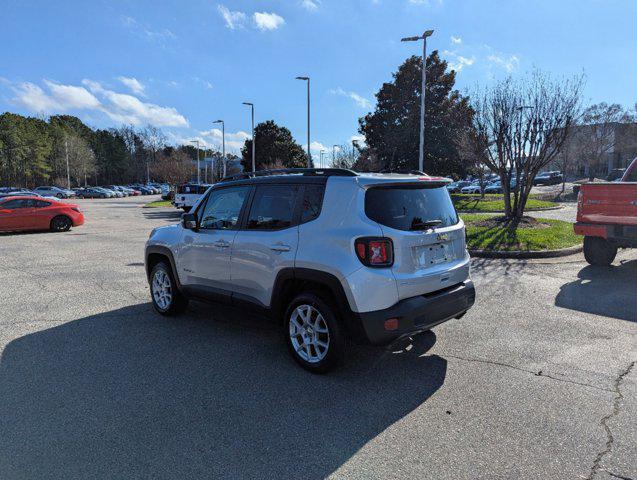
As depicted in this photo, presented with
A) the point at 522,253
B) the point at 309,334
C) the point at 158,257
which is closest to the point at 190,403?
the point at 309,334

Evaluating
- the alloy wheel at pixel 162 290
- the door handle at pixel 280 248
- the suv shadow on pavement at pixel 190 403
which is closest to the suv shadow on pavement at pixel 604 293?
the suv shadow on pavement at pixel 190 403

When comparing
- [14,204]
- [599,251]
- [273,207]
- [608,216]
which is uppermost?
[273,207]

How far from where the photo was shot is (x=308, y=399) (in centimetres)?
354

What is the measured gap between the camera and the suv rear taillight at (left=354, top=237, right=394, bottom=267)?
3574mm

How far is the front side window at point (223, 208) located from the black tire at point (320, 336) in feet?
4.21

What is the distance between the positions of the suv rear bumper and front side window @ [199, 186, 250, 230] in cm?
195

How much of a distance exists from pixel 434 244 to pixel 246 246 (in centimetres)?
186

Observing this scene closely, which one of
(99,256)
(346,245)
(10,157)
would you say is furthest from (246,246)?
(10,157)

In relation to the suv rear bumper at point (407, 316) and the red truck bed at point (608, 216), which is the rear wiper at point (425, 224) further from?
the red truck bed at point (608, 216)

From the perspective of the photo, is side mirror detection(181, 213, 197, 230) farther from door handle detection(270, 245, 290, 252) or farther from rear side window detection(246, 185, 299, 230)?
door handle detection(270, 245, 290, 252)

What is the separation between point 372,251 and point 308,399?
1305 millimetres

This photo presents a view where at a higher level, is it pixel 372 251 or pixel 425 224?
pixel 425 224

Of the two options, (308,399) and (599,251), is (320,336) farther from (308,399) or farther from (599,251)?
(599,251)

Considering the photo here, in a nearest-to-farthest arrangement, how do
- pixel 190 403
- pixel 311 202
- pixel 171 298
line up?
pixel 190 403 → pixel 311 202 → pixel 171 298
